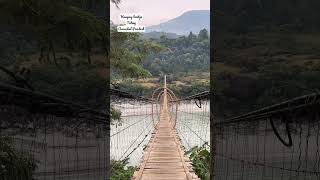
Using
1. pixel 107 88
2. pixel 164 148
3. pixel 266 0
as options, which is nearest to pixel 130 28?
pixel 107 88

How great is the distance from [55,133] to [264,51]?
735 millimetres

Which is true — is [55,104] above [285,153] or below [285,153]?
above

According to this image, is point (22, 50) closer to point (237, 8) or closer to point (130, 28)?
point (237, 8)

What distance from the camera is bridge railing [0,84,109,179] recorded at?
63.4 inches

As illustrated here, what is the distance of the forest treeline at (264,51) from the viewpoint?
1.63 metres

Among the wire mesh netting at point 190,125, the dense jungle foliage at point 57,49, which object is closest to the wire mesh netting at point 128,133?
the wire mesh netting at point 190,125

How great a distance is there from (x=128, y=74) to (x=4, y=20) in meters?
4.24

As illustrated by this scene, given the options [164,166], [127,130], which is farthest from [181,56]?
[164,166]

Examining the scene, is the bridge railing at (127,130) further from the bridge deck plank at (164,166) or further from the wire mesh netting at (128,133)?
the bridge deck plank at (164,166)

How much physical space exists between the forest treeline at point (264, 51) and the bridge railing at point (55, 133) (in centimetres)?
51

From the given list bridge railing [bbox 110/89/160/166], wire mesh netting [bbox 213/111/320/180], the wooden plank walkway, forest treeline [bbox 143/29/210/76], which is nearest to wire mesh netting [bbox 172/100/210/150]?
the wooden plank walkway

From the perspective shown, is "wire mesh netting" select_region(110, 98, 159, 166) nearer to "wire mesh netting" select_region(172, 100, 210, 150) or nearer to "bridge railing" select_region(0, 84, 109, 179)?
"wire mesh netting" select_region(172, 100, 210, 150)

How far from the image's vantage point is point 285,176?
5.58ft

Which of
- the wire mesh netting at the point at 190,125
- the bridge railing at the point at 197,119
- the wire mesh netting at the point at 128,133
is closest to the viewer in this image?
the bridge railing at the point at 197,119
